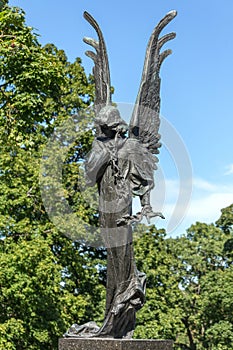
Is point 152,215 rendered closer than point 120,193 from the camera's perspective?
Yes

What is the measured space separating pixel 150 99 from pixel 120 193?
1.37 metres

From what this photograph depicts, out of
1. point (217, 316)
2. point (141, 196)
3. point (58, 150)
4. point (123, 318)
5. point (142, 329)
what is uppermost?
point (58, 150)

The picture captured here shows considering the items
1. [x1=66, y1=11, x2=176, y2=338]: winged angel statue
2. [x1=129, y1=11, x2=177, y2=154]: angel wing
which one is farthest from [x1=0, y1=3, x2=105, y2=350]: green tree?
[x1=66, y1=11, x2=176, y2=338]: winged angel statue

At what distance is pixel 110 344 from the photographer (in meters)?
6.47

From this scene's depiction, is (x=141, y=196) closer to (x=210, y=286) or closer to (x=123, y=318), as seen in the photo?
(x=123, y=318)

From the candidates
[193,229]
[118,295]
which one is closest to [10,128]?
[118,295]

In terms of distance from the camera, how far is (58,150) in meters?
21.0

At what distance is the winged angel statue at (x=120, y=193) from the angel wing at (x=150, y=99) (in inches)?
0.5

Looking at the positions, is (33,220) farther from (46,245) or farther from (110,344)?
(110,344)

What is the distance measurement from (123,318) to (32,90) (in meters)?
7.54

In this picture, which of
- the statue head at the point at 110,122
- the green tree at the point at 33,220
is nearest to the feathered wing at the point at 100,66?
the statue head at the point at 110,122

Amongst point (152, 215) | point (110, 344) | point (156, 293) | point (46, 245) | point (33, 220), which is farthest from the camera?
point (156, 293)

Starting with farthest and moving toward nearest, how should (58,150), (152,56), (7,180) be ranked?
(58,150), (7,180), (152,56)

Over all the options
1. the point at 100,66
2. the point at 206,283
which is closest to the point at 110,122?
the point at 100,66
